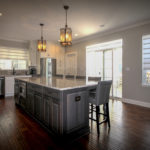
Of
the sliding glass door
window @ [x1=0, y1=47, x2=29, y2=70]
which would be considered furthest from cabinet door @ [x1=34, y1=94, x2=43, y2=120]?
window @ [x1=0, y1=47, x2=29, y2=70]

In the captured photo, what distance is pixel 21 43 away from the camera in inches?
240

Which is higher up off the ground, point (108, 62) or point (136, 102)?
point (108, 62)

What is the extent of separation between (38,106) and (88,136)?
1179 mm

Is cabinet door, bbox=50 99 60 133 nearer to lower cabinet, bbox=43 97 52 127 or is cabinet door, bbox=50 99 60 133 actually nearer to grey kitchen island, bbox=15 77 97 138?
grey kitchen island, bbox=15 77 97 138

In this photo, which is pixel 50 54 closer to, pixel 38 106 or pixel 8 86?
pixel 8 86

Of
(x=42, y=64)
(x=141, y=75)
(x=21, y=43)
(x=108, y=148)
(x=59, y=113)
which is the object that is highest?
(x=21, y=43)

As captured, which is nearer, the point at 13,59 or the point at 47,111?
the point at 47,111

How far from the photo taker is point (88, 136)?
2.06m

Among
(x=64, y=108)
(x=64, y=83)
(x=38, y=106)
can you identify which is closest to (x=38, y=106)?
(x=38, y=106)

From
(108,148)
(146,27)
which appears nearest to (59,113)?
(108,148)

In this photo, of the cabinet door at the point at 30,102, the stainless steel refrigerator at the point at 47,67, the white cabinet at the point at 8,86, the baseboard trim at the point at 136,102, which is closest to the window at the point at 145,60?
the baseboard trim at the point at 136,102

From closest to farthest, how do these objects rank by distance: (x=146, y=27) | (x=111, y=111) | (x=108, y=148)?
(x=108, y=148), (x=111, y=111), (x=146, y=27)

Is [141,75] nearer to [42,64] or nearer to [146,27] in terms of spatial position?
[146,27]

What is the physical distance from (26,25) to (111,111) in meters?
4.02
